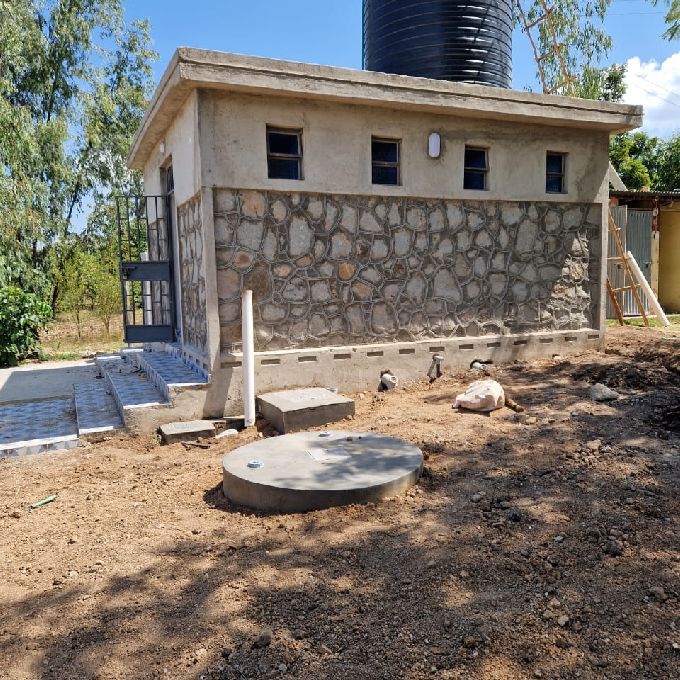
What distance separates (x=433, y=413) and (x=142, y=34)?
19146mm

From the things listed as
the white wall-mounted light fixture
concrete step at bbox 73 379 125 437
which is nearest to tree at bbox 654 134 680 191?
the white wall-mounted light fixture

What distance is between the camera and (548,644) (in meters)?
2.69

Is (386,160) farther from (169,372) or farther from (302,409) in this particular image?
(169,372)

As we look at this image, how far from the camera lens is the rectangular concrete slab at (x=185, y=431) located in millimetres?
6258

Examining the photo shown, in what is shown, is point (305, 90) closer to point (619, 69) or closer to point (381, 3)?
point (381, 3)

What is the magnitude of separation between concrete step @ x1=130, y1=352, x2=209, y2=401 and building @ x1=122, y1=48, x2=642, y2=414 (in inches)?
8.7

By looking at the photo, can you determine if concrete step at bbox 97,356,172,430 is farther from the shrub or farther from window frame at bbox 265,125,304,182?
the shrub

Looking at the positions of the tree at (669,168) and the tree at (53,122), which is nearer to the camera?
the tree at (53,122)

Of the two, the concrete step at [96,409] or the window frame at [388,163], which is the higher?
the window frame at [388,163]

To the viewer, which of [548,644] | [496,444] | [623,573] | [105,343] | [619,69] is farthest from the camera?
[619,69]

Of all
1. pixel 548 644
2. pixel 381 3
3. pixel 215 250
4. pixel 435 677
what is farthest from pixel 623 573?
pixel 381 3

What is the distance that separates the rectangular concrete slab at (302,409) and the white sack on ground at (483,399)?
128cm

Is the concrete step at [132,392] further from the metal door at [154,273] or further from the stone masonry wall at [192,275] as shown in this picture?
the stone masonry wall at [192,275]

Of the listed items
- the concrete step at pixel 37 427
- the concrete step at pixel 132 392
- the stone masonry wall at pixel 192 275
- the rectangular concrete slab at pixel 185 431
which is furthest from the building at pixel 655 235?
the concrete step at pixel 37 427
